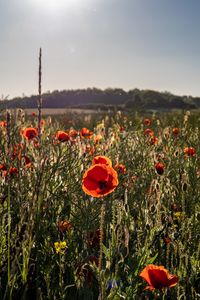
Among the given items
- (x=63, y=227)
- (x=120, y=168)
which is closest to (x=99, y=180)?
(x=63, y=227)

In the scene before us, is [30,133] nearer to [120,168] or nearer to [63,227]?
[120,168]

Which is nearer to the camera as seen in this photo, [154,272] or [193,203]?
[154,272]

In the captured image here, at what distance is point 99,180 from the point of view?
1.64 metres

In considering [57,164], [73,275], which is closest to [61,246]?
[73,275]

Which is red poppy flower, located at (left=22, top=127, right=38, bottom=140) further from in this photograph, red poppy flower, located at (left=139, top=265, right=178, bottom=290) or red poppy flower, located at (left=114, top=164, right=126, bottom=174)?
red poppy flower, located at (left=139, top=265, right=178, bottom=290)

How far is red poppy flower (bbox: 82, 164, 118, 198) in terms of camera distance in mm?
1616

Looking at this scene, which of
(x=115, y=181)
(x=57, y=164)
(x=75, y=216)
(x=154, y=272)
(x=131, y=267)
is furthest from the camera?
(x=57, y=164)

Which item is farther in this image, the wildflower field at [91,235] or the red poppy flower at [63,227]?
the red poppy flower at [63,227]

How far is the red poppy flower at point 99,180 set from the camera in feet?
5.30

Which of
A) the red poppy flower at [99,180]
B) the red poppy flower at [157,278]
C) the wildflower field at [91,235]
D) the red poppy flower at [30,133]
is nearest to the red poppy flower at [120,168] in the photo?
the wildflower field at [91,235]

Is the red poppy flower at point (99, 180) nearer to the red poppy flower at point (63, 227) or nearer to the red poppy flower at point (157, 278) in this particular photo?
the red poppy flower at point (157, 278)

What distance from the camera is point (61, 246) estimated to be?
1827 mm

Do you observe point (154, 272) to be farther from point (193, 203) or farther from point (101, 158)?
point (193, 203)

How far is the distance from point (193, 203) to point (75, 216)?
1.03 metres
